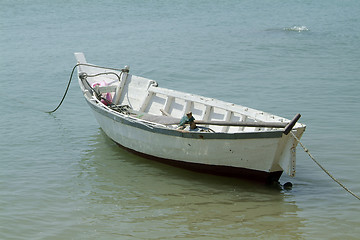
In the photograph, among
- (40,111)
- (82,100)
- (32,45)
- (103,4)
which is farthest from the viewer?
(103,4)

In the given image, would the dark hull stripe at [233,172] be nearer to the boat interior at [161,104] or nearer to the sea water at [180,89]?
the sea water at [180,89]

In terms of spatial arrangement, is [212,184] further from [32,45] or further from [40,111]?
[32,45]

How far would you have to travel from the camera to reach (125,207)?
929cm

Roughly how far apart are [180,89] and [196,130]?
7742 mm

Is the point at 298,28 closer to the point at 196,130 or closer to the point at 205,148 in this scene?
the point at 196,130

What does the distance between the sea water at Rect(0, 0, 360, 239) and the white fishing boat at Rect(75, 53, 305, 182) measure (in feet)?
1.56

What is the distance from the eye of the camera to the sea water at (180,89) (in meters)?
8.67

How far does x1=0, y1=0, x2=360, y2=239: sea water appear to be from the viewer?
8669 millimetres

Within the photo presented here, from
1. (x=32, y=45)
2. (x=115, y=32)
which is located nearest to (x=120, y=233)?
(x=32, y=45)

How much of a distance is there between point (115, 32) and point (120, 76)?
48.1 feet

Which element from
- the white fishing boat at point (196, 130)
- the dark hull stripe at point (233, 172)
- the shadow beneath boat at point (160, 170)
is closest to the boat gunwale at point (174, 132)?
the white fishing boat at point (196, 130)

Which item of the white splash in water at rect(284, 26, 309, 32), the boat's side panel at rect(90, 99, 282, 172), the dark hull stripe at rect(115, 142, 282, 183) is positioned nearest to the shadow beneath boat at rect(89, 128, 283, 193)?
the dark hull stripe at rect(115, 142, 282, 183)

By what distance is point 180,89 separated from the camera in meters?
17.7

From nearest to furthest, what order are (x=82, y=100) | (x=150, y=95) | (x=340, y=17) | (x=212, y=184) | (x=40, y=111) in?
1. (x=212, y=184)
2. (x=150, y=95)
3. (x=40, y=111)
4. (x=82, y=100)
5. (x=340, y=17)
